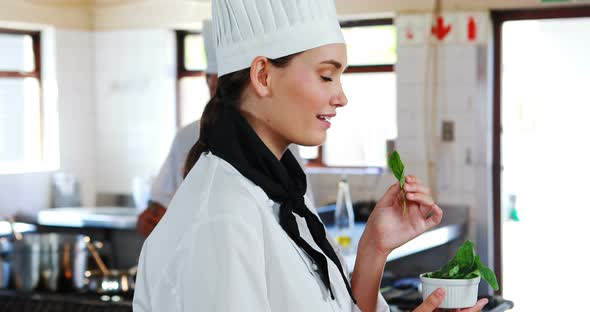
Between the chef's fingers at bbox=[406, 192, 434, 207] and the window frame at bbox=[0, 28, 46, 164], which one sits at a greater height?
the window frame at bbox=[0, 28, 46, 164]

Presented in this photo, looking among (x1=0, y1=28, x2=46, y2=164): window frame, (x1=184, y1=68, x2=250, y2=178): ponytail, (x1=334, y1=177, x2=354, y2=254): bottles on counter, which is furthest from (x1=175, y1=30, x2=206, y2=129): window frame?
(x1=184, y1=68, x2=250, y2=178): ponytail

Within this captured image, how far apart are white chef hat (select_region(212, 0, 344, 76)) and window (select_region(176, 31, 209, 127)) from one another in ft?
16.5

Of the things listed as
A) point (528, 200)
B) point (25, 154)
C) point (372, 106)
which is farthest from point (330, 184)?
point (25, 154)

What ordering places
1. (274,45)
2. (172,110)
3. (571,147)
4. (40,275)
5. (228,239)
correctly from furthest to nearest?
(172,110), (571,147), (40,275), (274,45), (228,239)

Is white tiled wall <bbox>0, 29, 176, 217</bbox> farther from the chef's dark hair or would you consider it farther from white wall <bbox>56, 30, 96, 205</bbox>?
the chef's dark hair

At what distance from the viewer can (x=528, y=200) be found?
535 cm

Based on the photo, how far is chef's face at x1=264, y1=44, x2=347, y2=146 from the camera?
1.40m

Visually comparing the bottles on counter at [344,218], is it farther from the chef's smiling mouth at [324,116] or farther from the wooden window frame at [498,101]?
the chef's smiling mouth at [324,116]

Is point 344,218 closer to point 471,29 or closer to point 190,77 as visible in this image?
point 471,29

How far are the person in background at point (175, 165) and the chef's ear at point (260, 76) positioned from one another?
6.20 feet

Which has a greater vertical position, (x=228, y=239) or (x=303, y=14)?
(x=303, y=14)

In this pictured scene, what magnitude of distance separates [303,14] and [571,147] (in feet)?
13.4

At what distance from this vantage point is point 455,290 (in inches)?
62.3

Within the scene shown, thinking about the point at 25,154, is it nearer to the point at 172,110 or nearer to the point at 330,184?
the point at 172,110
